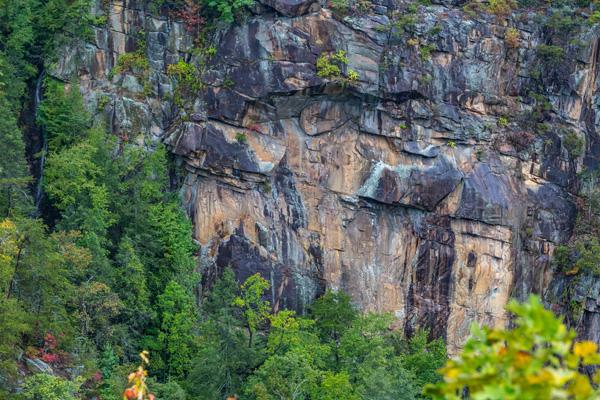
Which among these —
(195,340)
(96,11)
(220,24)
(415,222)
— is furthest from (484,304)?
(96,11)

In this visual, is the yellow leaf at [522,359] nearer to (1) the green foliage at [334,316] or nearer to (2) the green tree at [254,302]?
(2) the green tree at [254,302]

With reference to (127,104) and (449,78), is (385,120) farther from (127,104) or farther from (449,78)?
(127,104)

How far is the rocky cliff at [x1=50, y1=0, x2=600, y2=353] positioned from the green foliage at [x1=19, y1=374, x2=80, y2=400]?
10.5 metres

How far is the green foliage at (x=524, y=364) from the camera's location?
5191mm

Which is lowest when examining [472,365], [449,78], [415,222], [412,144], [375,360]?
[375,360]

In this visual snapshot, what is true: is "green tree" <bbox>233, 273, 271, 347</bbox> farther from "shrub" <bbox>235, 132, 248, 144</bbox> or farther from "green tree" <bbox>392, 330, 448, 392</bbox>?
"green tree" <bbox>392, 330, 448, 392</bbox>

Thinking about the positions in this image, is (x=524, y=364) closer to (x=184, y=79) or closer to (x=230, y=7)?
(x=230, y=7)

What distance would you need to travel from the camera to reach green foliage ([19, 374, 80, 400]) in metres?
21.5

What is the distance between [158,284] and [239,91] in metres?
7.24

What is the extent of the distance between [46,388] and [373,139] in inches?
629

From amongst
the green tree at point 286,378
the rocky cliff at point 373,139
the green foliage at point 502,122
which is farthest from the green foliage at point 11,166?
the green foliage at point 502,122

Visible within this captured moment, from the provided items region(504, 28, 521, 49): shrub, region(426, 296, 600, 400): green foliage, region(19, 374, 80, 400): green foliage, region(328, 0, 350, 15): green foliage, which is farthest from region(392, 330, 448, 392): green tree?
region(426, 296, 600, 400): green foliage

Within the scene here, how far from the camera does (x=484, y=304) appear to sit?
3384cm

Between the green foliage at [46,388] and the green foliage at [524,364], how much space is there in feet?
57.8
